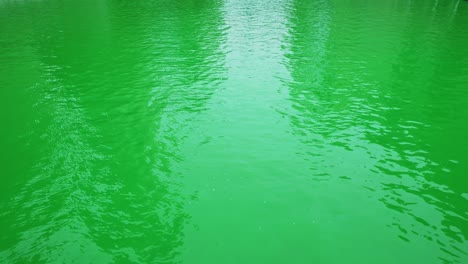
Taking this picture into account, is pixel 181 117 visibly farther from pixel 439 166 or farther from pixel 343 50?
pixel 343 50

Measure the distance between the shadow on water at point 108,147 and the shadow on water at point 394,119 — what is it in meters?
4.61

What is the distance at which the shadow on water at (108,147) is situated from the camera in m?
8.38

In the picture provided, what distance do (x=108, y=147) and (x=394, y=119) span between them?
412 inches

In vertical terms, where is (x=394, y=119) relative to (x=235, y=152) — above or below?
above

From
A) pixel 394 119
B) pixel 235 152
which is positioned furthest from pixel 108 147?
pixel 394 119

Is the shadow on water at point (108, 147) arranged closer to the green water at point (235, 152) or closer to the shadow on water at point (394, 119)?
the green water at point (235, 152)

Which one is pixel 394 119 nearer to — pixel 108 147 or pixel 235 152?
pixel 235 152

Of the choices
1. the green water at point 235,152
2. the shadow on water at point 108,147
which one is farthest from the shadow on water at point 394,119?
the shadow on water at point 108,147

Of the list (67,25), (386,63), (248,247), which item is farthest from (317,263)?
(67,25)

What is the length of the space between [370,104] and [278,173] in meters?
6.73

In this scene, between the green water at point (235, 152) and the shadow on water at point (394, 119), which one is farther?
the shadow on water at point (394, 119)

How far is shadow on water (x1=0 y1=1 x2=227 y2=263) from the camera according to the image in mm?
8375

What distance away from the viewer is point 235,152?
11867 mm

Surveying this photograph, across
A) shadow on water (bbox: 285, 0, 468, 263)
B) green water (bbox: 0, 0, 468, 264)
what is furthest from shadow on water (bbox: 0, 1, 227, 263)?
shadow on water (bbox: 285, 0, 468, 263)
